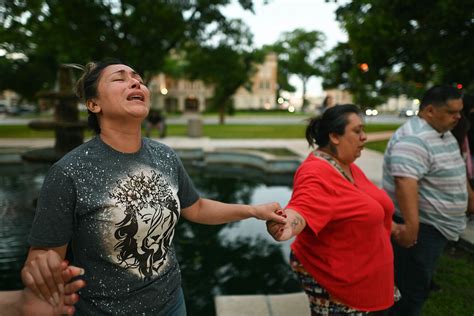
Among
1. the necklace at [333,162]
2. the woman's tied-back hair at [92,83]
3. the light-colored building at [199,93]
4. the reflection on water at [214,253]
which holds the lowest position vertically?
the reflection on water at [214,253]

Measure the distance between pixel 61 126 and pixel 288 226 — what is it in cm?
741

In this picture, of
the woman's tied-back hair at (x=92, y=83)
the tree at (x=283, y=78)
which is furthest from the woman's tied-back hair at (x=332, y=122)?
the tree at (x=283, y=78)

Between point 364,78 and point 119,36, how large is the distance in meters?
13.1

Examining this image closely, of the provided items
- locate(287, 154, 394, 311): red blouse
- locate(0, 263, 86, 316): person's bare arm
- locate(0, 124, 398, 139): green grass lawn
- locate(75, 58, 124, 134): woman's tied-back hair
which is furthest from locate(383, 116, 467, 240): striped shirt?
locate(0, 124, 398, 139): green grass lawn

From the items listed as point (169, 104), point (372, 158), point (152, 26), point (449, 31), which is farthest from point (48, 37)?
point (169, 104)

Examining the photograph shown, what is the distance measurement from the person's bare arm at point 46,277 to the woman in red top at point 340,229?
1147 mm

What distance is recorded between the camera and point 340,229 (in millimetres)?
2352

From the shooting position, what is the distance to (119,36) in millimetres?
18578

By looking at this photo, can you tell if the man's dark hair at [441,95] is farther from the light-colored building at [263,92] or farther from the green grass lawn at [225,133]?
the light-colored building at [263,92]

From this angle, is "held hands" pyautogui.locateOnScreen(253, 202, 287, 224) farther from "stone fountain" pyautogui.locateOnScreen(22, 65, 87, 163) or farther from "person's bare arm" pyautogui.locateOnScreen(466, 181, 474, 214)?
"stone fountain" pyautogui.locateOnScreen(22, 65, 87, 163)

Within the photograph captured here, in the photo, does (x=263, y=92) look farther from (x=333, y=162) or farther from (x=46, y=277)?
(x=46, y=277)

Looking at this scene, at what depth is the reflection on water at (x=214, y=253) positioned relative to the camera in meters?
4.95

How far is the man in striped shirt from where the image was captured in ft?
9.47

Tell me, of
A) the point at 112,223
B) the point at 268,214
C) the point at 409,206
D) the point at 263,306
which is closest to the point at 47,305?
the point at 112,223
